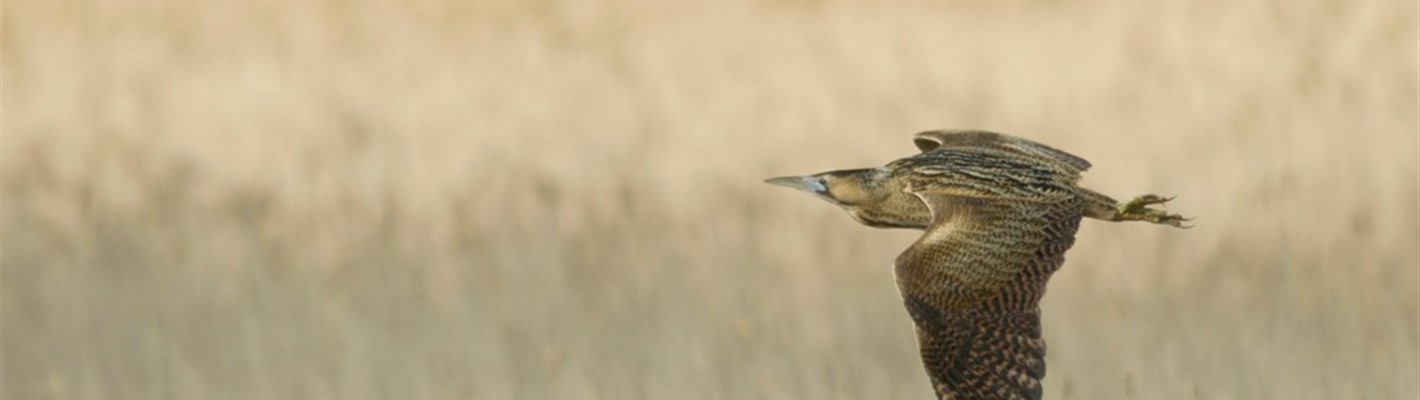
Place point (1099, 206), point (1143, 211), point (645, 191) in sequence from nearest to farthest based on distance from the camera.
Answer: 1. point (1099, 206)
2. point (1143, 211)
3. point (645, 191)

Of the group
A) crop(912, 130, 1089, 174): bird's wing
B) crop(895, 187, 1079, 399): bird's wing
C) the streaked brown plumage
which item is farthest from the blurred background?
crop(895, 187, 1079, 399): bird's wing

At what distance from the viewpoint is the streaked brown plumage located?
23.0 feet

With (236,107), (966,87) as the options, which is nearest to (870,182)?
(966,87)

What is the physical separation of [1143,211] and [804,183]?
71 centimetres

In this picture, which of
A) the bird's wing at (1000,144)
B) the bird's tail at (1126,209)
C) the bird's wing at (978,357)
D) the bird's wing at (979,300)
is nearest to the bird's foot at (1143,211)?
the bird's tail at (1126,209)

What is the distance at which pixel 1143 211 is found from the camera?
24.8 ft

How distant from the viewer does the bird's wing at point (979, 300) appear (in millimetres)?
6992

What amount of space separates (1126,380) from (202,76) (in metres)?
2.57

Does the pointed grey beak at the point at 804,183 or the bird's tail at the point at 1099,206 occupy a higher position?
the bird's tail at the point at 1099,206

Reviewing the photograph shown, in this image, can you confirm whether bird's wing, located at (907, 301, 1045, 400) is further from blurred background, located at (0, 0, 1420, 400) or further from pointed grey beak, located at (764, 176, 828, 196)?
pointed grey beak, located at (764, 176, 828, 196)

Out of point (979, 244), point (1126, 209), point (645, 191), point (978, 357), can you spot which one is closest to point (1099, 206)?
point (1126, 209)

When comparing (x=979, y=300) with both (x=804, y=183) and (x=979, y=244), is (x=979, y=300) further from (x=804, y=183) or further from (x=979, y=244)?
(x=804, y=183)

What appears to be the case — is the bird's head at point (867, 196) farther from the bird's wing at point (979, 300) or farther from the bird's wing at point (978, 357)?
the bird's wing at point (978, 357)

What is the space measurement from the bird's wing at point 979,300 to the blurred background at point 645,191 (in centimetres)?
59
